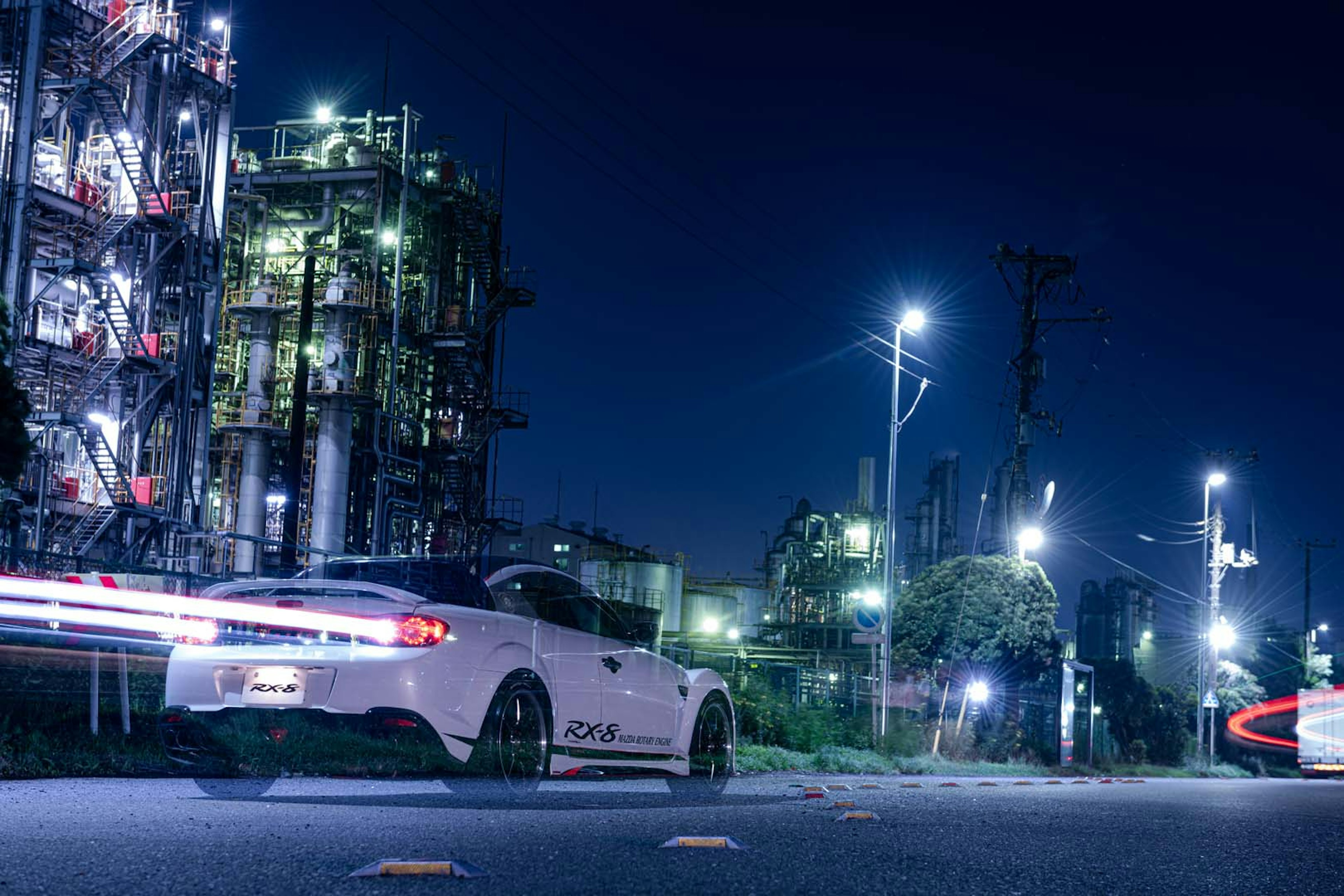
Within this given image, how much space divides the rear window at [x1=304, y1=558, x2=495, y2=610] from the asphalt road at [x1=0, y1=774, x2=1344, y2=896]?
1.33m

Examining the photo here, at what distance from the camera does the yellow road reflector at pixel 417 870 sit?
5227mm

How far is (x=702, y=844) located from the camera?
652 cm

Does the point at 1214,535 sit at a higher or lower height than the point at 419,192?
lower

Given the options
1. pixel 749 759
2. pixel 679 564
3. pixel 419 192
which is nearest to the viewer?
pixel 749 759

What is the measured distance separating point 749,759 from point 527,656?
867 centimetres

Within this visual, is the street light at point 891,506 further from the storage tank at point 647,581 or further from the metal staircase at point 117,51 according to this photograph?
the storage tank at point 647,581

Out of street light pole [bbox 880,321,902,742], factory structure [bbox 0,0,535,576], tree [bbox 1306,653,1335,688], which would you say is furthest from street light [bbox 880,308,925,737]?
tree [bbox 1306,653,1335,688]

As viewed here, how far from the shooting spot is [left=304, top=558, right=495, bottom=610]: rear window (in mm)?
8938

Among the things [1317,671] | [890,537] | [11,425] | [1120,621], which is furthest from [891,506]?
[1120,621]

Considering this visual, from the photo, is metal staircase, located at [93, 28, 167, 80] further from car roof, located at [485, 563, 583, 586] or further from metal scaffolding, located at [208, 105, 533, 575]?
car roof, located at [485, 563, 583, 586]

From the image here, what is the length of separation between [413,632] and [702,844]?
8.69 ft

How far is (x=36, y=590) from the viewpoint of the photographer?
30.3 feet

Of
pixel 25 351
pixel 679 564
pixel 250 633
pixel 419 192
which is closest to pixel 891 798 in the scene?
pixel 250 633

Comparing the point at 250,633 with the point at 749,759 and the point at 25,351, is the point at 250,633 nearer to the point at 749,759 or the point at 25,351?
the point at 749,759
